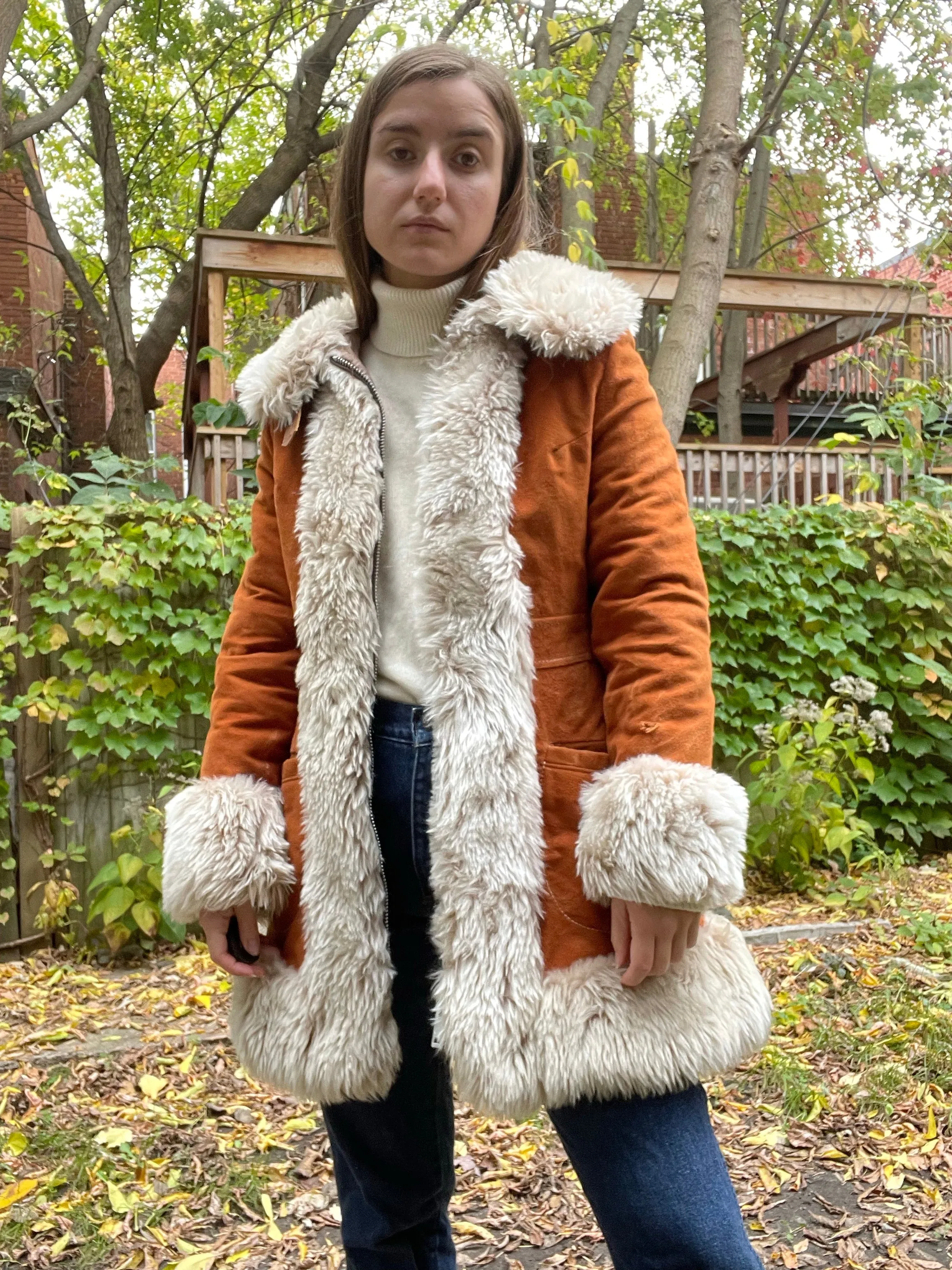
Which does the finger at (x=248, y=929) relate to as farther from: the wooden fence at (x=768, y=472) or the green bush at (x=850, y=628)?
the wooden fence at (x=768, y=472)

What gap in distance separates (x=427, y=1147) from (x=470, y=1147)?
1.28 meters

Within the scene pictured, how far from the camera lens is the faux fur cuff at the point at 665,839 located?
108 centimetres

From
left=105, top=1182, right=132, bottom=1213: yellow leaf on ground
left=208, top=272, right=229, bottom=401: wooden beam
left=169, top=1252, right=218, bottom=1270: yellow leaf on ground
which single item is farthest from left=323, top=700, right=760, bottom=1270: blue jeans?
left=208, top=272, right=229, bottom=401: wooden beam

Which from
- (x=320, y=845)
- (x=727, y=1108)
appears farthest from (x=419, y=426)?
(x=727, y=1108)

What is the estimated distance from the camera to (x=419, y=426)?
130cm

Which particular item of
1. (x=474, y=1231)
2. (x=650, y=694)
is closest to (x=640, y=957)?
(x=650, y=694)

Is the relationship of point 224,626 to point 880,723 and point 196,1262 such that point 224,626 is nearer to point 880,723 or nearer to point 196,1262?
point 196,1262

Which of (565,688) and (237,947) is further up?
(565,688)

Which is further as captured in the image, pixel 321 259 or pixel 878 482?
pixel 321 259

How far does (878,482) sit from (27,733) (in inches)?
173

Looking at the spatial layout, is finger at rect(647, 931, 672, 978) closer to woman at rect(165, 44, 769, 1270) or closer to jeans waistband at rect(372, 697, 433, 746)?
woman at rect(165, 44, 769, 1270)

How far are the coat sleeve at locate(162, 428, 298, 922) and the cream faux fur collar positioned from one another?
0.08 meters

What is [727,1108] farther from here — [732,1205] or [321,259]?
[321,259]

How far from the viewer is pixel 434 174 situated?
4.17 feet
